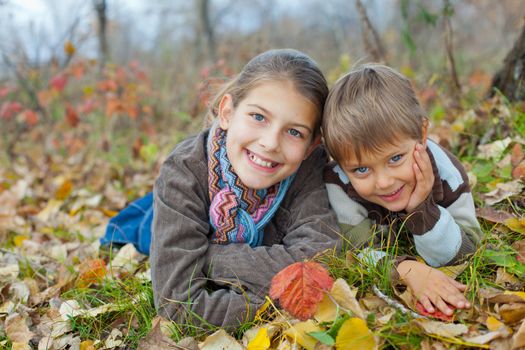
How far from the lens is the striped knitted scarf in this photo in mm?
2131

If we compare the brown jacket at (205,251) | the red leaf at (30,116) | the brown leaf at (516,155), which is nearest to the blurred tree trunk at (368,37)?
the brown leaf at (516,155)

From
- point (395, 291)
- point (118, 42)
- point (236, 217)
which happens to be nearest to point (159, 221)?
point (236, 217)

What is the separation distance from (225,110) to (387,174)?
0.80 meters

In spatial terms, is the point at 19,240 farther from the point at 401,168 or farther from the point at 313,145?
the point at 401,168

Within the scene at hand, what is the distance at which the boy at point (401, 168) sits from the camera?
1.91 m

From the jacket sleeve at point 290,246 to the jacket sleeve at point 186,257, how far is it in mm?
61

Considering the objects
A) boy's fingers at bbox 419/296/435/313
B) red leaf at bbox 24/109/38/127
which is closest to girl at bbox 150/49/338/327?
boy's fingers at bbox 419/296/435/313

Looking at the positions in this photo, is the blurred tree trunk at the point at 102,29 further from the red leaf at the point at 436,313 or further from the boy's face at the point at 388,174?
the red leaf at the point at 436,313

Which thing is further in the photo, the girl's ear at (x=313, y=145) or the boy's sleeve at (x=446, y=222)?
the girl's ear at (x=313, y=145)

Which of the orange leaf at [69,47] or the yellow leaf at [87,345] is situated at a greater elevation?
the orange leaf at [69,47]

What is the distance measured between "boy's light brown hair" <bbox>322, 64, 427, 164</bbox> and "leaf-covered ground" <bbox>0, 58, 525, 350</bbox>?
1.57ft

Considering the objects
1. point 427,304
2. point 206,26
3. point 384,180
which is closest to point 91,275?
point 384,180

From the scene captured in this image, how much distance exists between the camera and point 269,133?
200 centimetres

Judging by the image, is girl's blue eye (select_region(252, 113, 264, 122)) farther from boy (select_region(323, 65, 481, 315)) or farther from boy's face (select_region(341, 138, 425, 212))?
boy's face (select_region(341, 138, 425, 212))
